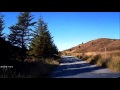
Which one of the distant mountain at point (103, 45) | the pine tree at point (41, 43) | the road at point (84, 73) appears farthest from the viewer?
the distant mountain at point (103, 45)

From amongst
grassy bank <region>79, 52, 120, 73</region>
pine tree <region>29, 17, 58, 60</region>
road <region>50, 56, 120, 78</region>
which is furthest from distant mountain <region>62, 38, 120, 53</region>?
road <region>50, 56, 120, 78</region>

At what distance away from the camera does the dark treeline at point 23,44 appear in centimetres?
1650

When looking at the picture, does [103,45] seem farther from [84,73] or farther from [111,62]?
[84,73]

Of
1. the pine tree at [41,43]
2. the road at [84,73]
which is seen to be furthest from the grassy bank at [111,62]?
the pine tree at [41,43]

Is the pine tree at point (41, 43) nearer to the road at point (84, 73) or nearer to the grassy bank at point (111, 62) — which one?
the road at point (84, 73)

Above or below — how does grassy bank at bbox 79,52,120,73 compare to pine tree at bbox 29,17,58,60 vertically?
below

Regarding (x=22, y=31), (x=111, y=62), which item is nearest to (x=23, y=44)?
(x=22, y=31)

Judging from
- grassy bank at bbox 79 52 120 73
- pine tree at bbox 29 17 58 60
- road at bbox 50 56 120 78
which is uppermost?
pine tree at bbox 29 17 58 60

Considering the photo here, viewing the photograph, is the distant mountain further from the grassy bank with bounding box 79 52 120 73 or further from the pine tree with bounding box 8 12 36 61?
the pine tree with bounding box 8 12 36 61

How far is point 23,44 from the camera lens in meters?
22.6

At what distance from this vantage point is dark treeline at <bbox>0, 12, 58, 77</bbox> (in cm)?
1650
